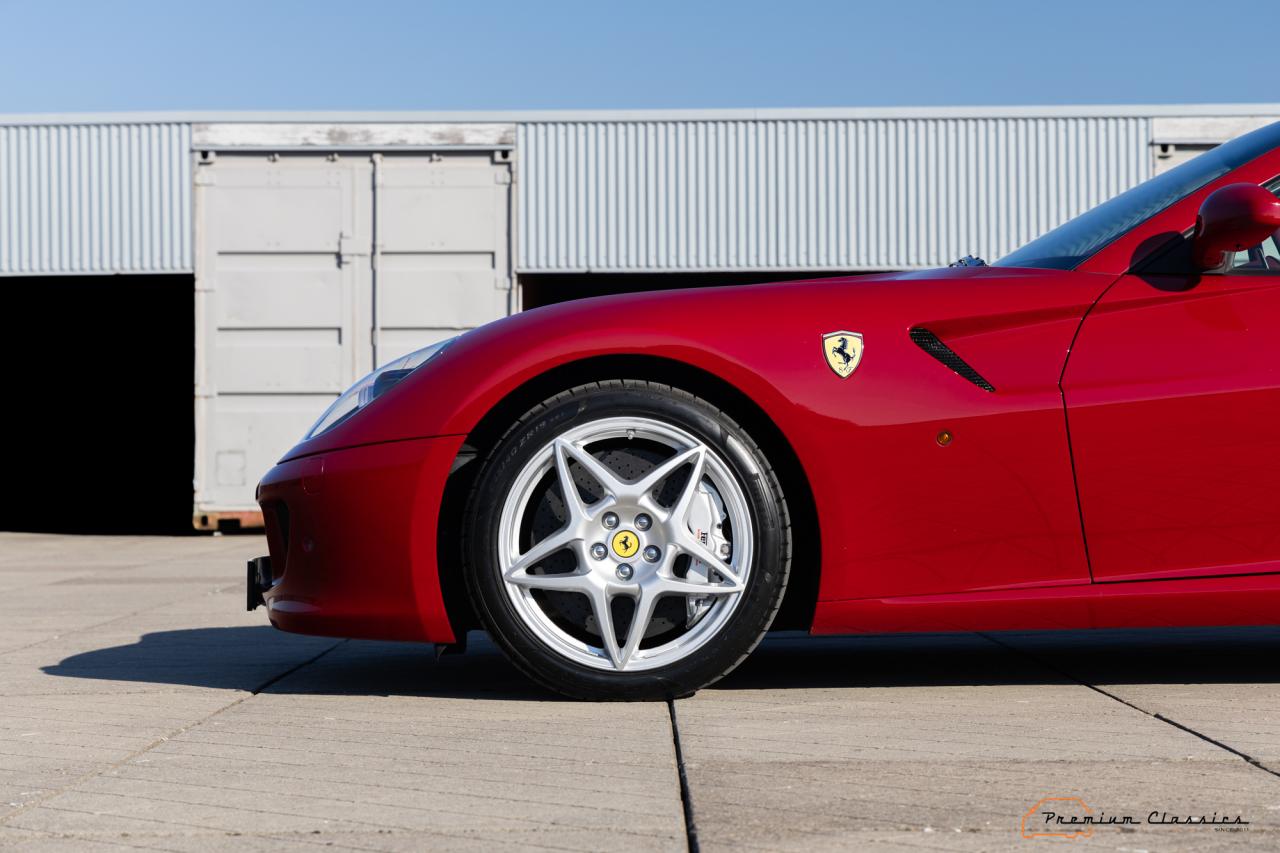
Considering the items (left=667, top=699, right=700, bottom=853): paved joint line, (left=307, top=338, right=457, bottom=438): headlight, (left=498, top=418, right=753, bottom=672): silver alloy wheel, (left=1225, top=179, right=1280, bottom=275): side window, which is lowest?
(left=667, top=699, right=700, bottom=853): paved joint line

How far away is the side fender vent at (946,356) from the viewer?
2.95m

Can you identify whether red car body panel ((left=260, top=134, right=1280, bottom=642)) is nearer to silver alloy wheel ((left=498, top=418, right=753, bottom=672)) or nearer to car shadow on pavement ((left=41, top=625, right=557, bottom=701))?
silver alloy wheel ((left=498, top=418, right=753, bottom=672))

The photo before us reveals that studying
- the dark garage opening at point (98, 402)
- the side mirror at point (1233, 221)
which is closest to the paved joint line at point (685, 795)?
the side mirror at point (1233, 221)

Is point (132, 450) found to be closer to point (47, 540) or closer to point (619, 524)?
point (47, 540)

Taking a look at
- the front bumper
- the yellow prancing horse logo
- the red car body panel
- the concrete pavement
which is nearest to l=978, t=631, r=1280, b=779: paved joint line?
the concrete pavement

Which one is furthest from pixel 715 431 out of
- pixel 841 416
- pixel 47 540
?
pixel 47 540

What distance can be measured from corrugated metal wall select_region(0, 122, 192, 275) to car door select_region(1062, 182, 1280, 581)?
1166 centimetres

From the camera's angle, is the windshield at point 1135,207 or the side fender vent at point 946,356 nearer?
the side fender vent at point 946,356

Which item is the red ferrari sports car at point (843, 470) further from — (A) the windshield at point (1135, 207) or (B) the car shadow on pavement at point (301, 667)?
(B) the car shadow on pavement at point (301, 667)

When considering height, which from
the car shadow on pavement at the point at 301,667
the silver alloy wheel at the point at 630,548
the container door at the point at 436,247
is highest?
the container door at the point at 436,247

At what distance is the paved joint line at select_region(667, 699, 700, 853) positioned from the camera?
6.21 feet

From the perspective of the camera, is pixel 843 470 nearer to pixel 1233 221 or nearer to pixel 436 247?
pixel 1233 221

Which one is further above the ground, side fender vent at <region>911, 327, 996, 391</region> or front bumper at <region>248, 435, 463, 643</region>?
side fender vent at <region>911, 327, 996, 391</region>

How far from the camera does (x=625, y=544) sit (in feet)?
9.69
